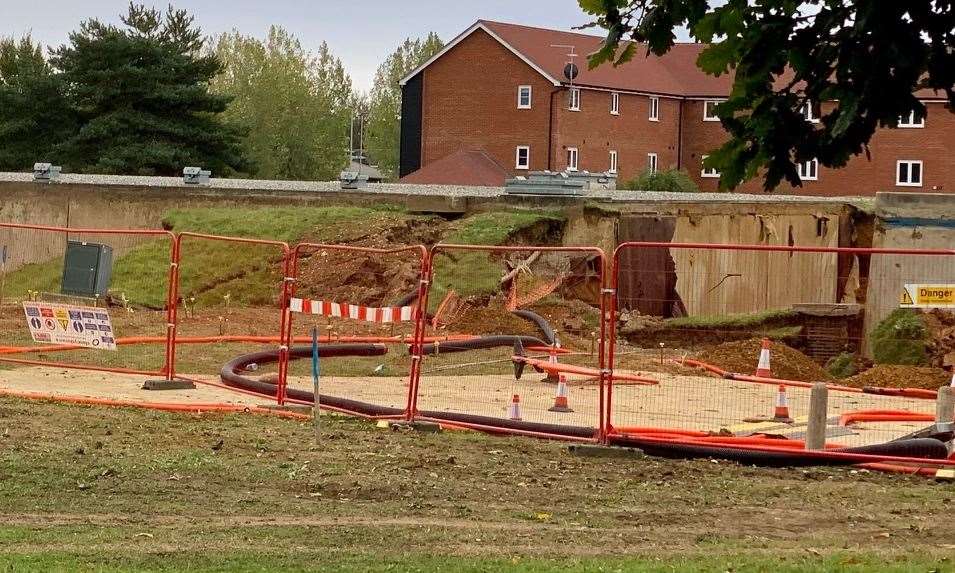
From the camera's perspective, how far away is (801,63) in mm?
6559

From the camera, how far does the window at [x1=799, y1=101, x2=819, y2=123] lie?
6.77 meters

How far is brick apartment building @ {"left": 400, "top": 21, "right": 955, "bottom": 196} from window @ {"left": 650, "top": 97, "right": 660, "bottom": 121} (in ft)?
0.16

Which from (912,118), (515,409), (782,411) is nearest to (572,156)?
(782,411)

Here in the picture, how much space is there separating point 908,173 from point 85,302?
46.0m

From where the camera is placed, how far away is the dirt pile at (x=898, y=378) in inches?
853

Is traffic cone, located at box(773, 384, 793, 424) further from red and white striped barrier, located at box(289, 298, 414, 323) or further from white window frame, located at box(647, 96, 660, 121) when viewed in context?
white window frame, located at box(647, 96, 660, 121)

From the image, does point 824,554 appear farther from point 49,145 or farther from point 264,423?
point 49,145

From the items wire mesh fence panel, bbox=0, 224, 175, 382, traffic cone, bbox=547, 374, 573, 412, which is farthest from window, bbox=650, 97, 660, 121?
traffic cone, bbox=547, 374, 573, 412

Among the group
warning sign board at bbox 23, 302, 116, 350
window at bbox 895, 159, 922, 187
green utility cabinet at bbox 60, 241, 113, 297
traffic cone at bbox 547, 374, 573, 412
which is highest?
window at bbox 895, 159, 922, 187

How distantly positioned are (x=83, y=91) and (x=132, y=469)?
55422mm

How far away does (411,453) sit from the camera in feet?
46.3

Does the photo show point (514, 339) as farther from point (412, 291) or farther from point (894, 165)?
point (894, 165)

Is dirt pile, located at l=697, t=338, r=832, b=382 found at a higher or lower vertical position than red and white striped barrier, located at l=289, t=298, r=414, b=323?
lower

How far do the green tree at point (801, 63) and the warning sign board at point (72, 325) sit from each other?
12574 millimetres
